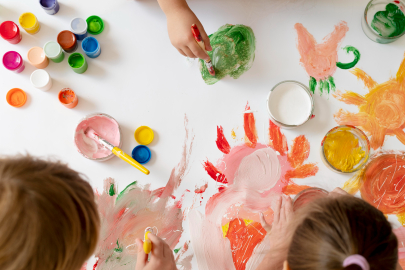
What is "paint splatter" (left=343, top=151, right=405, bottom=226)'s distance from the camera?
100cm

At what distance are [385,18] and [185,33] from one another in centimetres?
75

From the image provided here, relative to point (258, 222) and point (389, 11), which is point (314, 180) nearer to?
point (258, 222)

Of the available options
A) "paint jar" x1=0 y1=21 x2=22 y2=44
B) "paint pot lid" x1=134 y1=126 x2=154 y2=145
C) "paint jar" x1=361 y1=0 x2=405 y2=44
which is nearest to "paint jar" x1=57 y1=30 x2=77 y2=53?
"paint jar" x1=0 y1=21 x2=22 y2=44

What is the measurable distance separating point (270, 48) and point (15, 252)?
0.96 m

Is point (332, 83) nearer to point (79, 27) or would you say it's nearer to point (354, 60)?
point (354, 60)

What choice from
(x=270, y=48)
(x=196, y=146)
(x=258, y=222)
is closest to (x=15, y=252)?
(x=196, y=146)

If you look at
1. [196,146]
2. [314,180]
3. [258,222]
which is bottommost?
[258,222]

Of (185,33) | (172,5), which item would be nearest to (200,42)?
(185,33)

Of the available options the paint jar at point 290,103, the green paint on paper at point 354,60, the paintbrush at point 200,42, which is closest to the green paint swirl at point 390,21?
the green paint on paper at point 354,60

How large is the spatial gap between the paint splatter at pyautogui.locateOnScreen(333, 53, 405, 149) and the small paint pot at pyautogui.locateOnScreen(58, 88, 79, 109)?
2.97ft

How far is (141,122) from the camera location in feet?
3.35

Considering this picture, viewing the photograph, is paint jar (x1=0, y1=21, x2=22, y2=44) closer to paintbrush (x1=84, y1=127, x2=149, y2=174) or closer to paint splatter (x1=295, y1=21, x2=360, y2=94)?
paintbrush (x1=84, y1=127, x2=149, y2=174)

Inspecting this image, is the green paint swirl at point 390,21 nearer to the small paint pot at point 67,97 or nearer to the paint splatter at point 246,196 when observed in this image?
the paint splatter at point 246,196

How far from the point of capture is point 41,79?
1.02 metres
